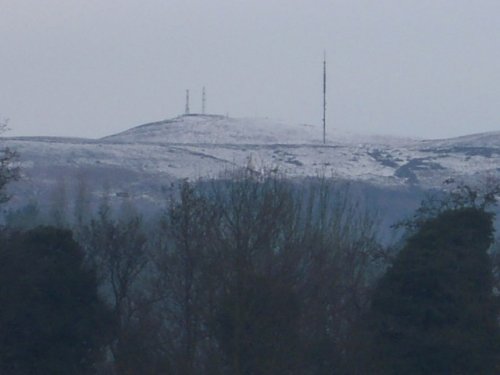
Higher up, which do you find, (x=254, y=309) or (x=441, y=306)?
(x=441, y=306)

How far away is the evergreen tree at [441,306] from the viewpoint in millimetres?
19234

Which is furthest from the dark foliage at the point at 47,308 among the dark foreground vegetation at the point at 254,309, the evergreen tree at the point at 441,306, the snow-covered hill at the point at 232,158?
the snow-covered hill at the point at 232,158

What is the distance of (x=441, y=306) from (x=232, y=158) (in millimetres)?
77414

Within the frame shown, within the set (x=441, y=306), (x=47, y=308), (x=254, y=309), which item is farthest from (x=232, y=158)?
(x=441, y=306)

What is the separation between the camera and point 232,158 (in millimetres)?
96500

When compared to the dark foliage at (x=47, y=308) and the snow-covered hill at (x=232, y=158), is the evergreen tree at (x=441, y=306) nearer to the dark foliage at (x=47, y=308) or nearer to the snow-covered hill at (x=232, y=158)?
the dark foliage at (x=47, y=308)

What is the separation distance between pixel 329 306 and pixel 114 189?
66.8m

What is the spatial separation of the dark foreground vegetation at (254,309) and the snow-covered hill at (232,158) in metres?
58.8

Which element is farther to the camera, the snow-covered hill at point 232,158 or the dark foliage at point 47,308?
the snow-covered hill at point 232,158

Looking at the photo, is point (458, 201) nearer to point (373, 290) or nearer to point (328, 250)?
point (373, 290)

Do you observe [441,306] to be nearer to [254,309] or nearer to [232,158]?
[254,309]

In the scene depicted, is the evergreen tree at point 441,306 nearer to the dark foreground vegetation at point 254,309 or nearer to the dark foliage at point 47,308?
the dark foreground vegetation at point 254,309

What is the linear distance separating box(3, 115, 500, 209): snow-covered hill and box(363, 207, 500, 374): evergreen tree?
6207 cm

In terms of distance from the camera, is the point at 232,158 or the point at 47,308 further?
the point at 232,158
